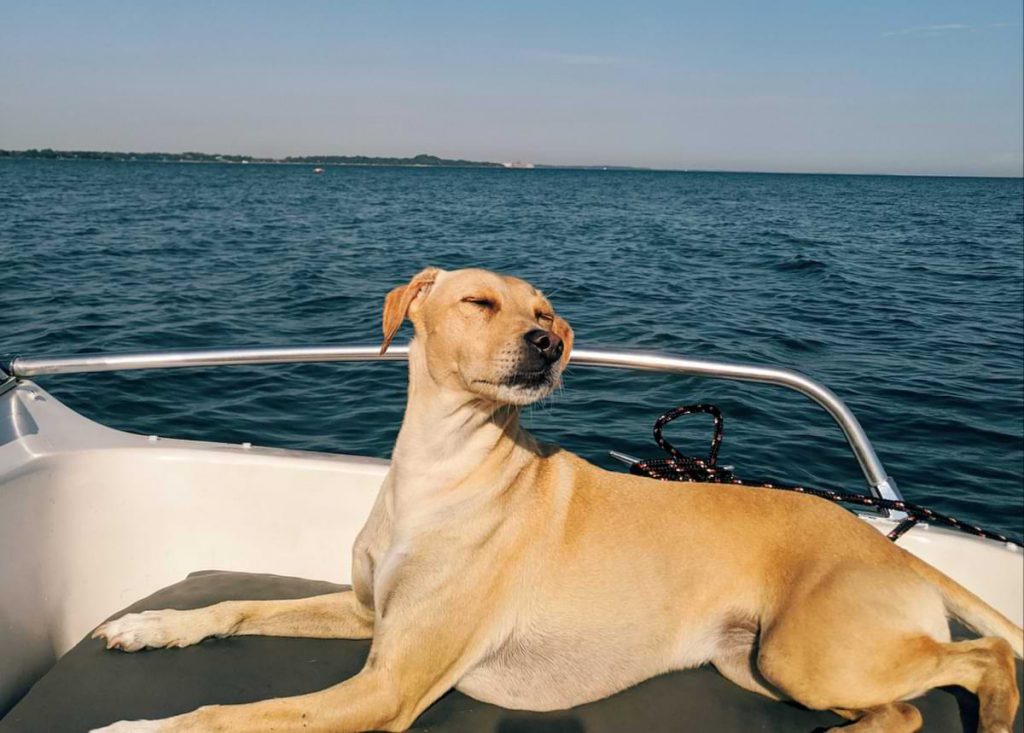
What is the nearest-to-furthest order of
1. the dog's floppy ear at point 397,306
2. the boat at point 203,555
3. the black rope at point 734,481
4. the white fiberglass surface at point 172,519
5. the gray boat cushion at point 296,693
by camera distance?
1. the gray boat cushion at point 296,693
2. the boat at point 203,555
3. the dog's floppy ear at point 397,306
4. the white fiberglass surface at point 172,519
5. the black rope at point 734,481

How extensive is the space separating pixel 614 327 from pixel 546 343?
11.0 metres

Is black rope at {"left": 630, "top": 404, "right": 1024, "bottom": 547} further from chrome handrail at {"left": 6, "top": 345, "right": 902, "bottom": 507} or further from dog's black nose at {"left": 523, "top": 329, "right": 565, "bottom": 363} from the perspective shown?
dog's black nose at {"left": 523, "top": 329, "right": 565, "bottom": 363}

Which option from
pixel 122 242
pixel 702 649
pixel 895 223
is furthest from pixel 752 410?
pixel 895 223

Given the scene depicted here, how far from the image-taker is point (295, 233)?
2989cm

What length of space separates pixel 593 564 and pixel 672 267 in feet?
65.9

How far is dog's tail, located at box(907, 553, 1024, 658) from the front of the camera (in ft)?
9.43

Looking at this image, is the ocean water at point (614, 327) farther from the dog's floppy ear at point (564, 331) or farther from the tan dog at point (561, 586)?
the tan dog at point (561, 586)

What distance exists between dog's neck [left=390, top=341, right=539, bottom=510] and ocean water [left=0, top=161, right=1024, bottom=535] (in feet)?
14.0

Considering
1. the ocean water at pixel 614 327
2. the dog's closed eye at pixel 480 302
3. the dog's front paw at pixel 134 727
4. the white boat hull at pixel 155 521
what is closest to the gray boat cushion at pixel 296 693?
the dog's front paw at pixel 134 727

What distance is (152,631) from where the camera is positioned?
10.2 feet

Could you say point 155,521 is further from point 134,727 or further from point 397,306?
point 397,306

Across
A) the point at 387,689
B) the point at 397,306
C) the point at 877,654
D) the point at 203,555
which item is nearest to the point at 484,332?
the point at 397,306

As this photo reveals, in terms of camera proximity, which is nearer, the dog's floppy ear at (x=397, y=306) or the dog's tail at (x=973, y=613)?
the dog's tail at (x=973, y=613)

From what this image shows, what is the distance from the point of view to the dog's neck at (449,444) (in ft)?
9.93
